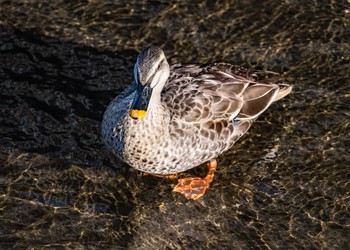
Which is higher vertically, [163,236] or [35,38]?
[35,38]

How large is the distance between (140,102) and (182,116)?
819 millimetres

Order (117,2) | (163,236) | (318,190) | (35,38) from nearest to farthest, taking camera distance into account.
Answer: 1. (163,236)
2. (318,190)
3. (35,38)
4. (117,2)

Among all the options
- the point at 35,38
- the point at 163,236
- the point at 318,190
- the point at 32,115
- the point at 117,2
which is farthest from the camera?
the point at 117,2

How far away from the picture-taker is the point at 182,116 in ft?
23.1

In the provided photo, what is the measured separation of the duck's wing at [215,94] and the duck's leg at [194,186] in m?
0.63

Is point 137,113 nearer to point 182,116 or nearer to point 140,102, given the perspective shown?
point 140,102

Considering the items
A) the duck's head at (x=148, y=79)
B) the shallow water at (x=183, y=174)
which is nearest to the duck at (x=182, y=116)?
the duck's head at (x=148, y=79)

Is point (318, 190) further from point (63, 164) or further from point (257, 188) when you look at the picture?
point (63, 164)

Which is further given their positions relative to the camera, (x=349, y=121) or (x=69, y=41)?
(x=69, y=41)

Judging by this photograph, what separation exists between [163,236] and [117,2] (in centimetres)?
374

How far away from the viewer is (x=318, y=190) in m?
7.33

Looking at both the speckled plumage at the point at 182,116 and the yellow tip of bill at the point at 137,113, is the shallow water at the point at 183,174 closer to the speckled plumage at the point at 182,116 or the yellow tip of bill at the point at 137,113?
the speckled plumage at the point at 182,116

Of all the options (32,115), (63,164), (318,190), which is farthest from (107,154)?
(318,190)

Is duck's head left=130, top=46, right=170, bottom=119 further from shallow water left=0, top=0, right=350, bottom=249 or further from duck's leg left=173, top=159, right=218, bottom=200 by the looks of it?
shallow water left=0, top=0, right=350, bottom=249
